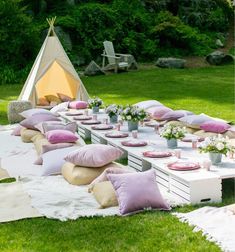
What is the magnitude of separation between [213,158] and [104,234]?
182 cm

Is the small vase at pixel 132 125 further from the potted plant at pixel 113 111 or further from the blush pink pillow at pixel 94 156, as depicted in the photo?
the blush pink pillow at pixel 94 156

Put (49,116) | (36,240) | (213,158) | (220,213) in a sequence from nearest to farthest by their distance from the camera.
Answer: (36,240)
(220,213)
(213,158)
(49,116)

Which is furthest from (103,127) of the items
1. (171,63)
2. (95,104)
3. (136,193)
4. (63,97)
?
(171,63)

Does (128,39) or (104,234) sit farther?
(128,39)

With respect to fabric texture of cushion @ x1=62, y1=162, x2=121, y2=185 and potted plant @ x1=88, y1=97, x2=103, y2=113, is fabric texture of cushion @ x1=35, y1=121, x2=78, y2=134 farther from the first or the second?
fabric texture of cushion @ x1=62, y1=162, x2=121, y2=185

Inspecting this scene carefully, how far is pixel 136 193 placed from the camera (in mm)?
4988

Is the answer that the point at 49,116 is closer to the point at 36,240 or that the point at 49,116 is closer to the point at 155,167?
the point at 155,167

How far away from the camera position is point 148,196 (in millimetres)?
5023

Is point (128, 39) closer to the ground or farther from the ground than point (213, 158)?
farther from the ground

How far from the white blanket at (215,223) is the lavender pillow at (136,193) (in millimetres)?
257

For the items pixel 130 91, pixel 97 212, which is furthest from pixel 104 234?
pixel 130 91

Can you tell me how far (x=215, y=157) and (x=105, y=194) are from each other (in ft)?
4.40

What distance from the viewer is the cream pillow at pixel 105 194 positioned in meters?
5.19

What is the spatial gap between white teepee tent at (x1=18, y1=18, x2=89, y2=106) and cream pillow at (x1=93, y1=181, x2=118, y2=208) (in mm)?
6509
